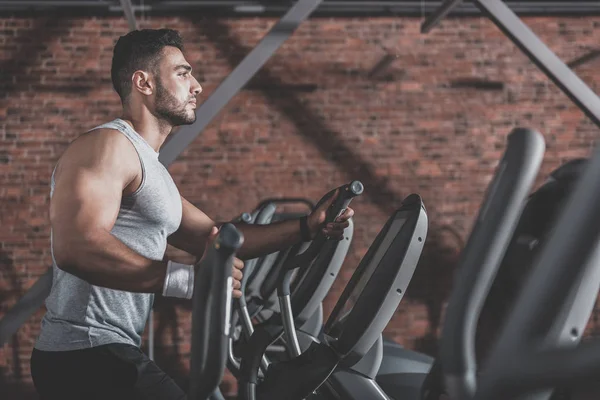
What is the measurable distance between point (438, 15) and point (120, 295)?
4.21m

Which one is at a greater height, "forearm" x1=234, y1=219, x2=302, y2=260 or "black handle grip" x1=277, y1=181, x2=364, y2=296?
"black handle grip" x1=277, y1=181, x2=364, y2=296

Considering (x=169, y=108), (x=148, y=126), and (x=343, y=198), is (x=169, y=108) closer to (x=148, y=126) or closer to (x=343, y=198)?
(x=148, y=126)

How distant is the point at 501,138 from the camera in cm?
562

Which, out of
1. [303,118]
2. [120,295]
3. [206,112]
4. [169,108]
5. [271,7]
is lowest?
[120,295]

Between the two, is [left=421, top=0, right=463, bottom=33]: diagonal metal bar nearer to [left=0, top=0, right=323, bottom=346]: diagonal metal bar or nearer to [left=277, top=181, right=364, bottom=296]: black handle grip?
[left=0, top=0, right=323, bottom=346]: diagonal metal bar

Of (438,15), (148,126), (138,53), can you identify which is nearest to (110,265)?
(148,126)

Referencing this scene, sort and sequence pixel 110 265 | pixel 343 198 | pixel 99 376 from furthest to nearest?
pixel 343 198 < pixel 99 376 < pixel 110 265

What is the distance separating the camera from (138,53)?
162 centimetres

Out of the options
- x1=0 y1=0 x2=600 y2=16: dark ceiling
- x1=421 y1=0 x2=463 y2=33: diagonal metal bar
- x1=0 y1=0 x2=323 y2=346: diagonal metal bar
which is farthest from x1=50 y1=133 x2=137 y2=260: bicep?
x1=0 y1=0 x2=600 y2=16: dark ceiling

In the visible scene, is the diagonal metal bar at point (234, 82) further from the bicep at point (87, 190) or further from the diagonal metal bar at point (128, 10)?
the bicep at point (87, 190)

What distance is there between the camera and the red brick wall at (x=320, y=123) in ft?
17.5

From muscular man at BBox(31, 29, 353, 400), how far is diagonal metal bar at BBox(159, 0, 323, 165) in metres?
2.35

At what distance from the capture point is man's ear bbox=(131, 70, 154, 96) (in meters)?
1.61

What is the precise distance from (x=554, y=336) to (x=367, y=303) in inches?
32.8
